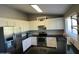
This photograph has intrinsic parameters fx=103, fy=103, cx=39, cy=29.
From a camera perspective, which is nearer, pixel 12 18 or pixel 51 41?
pixel 12 18

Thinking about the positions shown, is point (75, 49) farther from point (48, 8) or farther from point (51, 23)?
point (48, 8)

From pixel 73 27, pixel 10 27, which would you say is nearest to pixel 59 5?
pixel 73 27

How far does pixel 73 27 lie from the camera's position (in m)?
1.24

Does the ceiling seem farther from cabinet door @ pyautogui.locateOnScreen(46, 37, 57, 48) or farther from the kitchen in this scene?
cabinet door @ pyautogui.locateOnScreen(46, 37, 57, 48)

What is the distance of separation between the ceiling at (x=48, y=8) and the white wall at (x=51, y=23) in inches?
3.6

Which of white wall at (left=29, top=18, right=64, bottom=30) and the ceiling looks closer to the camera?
the ceiling

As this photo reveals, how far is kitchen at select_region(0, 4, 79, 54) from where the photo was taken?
45.4 inches

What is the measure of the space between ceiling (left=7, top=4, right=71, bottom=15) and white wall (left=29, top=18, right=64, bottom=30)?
0.09m

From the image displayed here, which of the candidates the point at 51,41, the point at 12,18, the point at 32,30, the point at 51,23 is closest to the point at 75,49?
the point at 51,41

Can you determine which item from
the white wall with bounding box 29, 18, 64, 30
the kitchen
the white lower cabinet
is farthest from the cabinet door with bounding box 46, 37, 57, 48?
the white lower cabinet

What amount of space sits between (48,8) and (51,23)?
0.20 metres

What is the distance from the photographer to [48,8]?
1.19 m

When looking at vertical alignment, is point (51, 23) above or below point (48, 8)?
below

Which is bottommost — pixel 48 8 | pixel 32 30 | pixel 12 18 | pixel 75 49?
pixel 75 49
